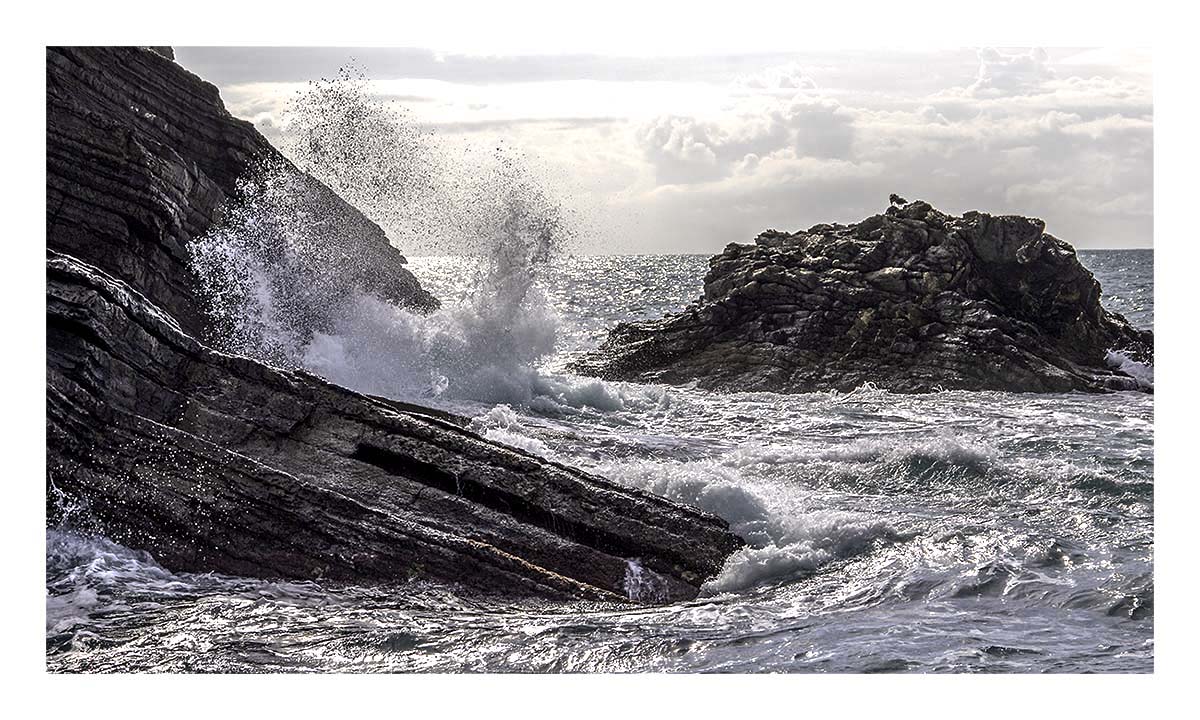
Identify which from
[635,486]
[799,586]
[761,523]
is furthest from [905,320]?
[799,586]

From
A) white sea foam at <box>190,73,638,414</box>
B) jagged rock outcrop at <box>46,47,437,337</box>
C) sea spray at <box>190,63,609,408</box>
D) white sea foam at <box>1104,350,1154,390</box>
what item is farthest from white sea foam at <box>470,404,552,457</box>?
white sea foam at <box>1104,350,1154,390</box>

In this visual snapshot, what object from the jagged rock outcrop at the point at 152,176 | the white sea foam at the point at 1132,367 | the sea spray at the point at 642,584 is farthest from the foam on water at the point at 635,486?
the jagged rock outcrop at the point at 152,176

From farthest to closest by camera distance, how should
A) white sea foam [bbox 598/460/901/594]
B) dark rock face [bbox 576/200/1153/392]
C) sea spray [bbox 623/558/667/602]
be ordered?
dark rock face [bbox 576/200/1153/392] → white sea foam [bbox 598/460/901/594] → sea spray [bbox 623/558/667/602]

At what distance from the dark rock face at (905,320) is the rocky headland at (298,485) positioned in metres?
9.68

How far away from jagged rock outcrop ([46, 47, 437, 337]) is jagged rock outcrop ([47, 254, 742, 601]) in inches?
124

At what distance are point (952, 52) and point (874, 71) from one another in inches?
22.9

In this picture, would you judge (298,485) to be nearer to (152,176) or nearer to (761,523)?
(761,523)

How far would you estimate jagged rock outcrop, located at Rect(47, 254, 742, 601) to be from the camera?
723 cm

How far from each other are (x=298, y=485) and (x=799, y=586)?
349 centimetres

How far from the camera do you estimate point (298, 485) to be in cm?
746

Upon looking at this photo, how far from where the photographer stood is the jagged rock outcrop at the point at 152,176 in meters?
11.4

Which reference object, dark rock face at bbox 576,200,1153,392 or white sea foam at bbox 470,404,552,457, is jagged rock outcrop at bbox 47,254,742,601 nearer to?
white sea foam at bbox 470,404,552,457
